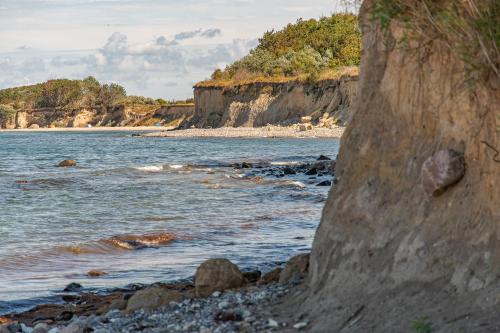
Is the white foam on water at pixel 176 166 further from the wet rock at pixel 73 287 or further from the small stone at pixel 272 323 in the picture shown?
the small stone at pixel 272 323

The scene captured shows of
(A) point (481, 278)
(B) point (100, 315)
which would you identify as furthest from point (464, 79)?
(B) point (100, 315)

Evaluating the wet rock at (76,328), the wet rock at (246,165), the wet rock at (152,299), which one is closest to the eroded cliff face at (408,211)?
the wet rock at (152,299)

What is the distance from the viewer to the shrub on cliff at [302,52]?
90375mm

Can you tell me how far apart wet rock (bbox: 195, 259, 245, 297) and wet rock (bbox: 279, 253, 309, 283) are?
2.58ft

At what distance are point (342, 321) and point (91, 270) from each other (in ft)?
26.9

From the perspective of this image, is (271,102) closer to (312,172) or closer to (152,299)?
(312,172)

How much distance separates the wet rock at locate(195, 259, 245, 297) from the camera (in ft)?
34.8

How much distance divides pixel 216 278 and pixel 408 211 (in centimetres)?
334

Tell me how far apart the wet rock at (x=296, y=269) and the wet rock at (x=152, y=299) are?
52.4 inches

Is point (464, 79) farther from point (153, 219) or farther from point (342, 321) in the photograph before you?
point (153, 219)

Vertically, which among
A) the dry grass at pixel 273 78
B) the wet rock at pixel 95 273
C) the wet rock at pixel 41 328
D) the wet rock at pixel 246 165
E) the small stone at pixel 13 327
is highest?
the dry grass at pixel 273 78

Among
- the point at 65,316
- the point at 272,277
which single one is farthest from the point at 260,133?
the point at 272,277

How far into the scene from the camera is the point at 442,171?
7.70 m

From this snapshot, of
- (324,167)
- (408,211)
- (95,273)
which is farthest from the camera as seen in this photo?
(324,167)
